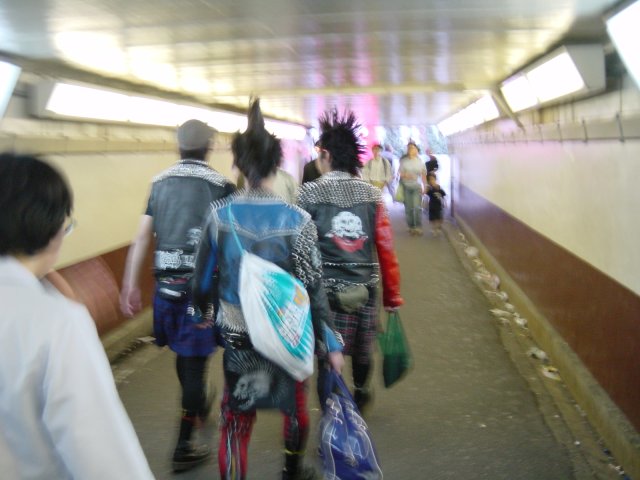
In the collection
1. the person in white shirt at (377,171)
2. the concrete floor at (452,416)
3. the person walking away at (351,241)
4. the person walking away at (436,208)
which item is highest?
the person walking away at (351,241)

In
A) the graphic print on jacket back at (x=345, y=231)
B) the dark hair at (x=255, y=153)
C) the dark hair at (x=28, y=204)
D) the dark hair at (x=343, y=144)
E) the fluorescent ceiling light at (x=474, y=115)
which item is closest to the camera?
the dark hair at (x=28, y=204)

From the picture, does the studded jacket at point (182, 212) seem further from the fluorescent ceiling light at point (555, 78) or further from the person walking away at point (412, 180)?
the person walking away at point (412, 180)

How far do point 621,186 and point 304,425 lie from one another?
2.62 m

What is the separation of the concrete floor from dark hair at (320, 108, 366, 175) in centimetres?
183

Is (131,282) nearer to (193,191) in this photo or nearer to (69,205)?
(193,191)

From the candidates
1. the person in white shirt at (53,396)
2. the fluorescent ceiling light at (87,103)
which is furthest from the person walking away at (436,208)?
the person in white shirt at (53,396)

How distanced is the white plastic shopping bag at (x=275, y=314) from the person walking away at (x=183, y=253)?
84cm

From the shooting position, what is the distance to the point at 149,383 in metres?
5.75

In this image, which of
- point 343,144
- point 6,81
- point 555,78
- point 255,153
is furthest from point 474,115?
point 255,153

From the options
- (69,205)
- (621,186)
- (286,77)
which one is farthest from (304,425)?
(286,77)

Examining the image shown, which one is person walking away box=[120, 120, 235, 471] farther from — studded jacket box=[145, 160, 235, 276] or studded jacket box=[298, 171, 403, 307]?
studded jacket box=[298, 171, 403, 307]

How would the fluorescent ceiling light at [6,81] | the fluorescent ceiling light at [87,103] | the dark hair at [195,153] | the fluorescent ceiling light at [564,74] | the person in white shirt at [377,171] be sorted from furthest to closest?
the person in white shirt at [377,171] < the fluorescent ceiling light at [87,103] < the fluorescent ceiling light at [564,74] < the fluorescent ceiling light at [6,81] < the dark hair at [195,153]

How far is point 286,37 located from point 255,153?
7.53 feet

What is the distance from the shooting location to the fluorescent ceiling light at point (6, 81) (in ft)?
16.9
